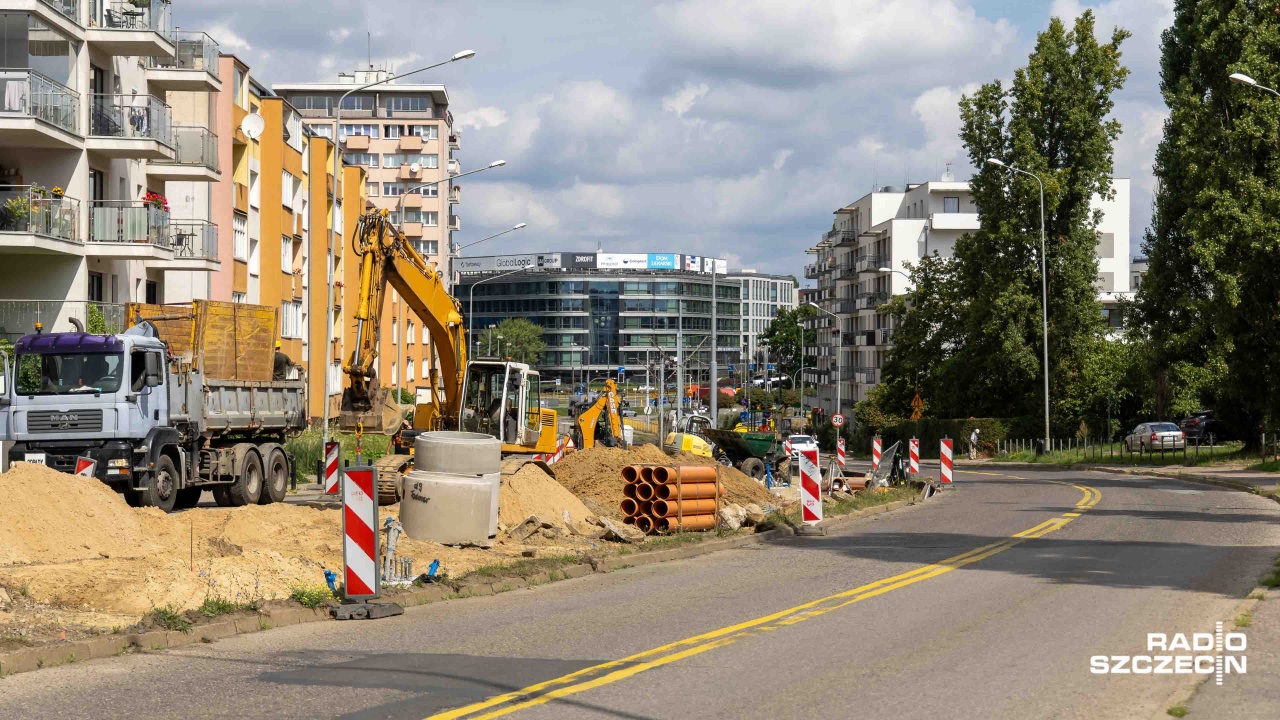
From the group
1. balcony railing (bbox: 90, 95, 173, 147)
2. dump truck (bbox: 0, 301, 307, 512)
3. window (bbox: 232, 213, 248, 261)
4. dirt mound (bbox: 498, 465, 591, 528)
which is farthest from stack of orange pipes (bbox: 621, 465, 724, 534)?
window (bbox: 232, 213, 248, 261)

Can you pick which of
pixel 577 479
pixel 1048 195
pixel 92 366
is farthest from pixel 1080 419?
pixel 92 366

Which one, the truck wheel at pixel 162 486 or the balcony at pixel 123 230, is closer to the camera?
the truck wheel at pixel 162 486

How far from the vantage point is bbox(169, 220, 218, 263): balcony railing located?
40.1 metres

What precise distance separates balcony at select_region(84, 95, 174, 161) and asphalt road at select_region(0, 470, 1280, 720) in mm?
23301

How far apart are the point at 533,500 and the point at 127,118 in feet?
67.2

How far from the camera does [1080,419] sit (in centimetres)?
6706

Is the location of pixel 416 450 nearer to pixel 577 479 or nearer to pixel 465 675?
pixel 577 479

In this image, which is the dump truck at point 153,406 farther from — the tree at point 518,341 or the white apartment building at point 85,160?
the tree at point 518,341

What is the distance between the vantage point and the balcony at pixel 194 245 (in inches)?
1576

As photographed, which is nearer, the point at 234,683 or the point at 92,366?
the point at 234,683

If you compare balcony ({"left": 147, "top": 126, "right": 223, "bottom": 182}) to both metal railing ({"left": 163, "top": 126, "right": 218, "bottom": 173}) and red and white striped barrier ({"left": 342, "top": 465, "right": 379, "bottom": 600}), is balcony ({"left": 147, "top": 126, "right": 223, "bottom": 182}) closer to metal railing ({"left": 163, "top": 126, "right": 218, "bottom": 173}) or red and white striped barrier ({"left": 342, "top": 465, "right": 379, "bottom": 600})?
metal railing ({"left": 163, "top": 126, "right": 218, "bottom": 173})

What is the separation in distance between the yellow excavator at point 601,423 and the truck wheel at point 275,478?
390 inches

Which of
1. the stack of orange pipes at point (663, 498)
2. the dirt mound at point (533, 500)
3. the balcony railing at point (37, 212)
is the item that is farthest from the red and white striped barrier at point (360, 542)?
the balcony railing at point (37, 212)

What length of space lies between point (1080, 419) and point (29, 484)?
5702 cm
